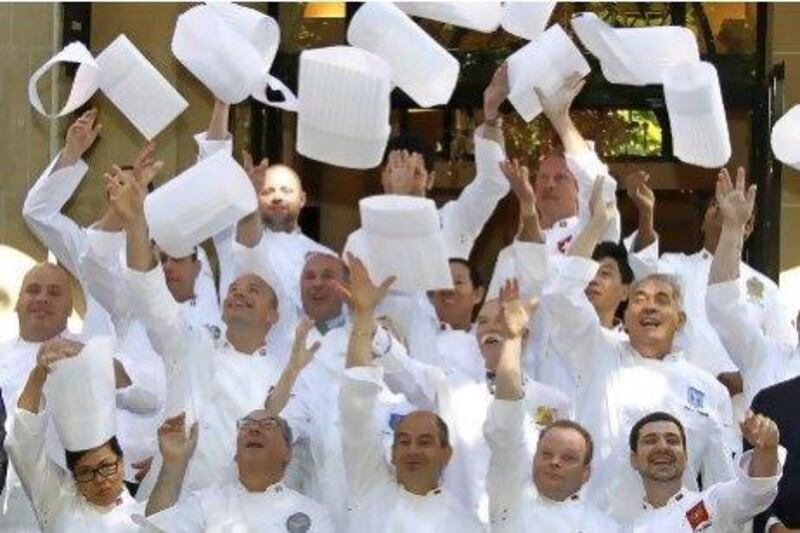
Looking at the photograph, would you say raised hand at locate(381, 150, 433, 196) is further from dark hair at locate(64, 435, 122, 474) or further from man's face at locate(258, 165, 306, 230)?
dark hair at locate(64, 435, 122, 474)

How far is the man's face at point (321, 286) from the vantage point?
298 inches

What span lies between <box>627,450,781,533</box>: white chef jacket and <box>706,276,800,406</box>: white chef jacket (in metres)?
0.73

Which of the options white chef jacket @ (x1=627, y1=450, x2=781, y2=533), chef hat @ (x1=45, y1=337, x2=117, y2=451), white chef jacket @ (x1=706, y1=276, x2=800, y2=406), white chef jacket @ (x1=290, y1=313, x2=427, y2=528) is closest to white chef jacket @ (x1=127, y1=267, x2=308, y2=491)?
white chef jacket @ (x1=290, y1=313, x2=427, y2=528)

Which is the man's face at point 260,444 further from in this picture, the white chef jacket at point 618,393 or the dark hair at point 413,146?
the dark hair at point 413,146

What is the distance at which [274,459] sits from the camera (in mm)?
6914

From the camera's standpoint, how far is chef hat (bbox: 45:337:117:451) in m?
6.84

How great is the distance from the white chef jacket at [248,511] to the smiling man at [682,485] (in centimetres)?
98

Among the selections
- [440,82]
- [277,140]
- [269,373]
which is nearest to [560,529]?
[269,373]

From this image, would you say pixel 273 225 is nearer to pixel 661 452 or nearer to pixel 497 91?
pixel 497 91

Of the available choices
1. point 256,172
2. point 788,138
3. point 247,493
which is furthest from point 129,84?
point 788,138

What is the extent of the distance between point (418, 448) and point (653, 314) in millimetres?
915

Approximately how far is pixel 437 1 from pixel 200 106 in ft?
7.25

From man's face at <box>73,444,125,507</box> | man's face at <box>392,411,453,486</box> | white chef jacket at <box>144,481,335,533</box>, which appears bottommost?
white chef jacket at <box>144,481,335,533</box>

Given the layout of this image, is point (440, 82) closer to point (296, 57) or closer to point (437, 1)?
point (437, 1)
